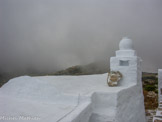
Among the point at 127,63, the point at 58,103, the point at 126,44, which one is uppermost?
the point at 126,44

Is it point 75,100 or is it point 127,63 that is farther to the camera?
point 127,63

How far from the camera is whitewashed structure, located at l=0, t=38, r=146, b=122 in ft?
9.92

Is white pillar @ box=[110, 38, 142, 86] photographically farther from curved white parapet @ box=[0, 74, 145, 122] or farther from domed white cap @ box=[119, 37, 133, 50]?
curved white parapet @ box=[0, 74, 145, 122]

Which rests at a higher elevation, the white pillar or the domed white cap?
the domed white cap

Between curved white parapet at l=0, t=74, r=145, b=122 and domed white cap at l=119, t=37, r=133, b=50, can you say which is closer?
curved white parapet at l=0, t=74, r=145, b=122

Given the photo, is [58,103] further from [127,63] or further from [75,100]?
[127,63]

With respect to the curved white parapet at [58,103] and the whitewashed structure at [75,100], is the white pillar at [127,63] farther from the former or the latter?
the curved white parapet at [58,103]

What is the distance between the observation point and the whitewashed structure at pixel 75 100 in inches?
119


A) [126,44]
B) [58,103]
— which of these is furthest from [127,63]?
[58,103]

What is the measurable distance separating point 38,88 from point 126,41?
173 inches

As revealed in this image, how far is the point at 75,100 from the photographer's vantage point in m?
3.85

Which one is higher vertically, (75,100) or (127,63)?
(127,63)

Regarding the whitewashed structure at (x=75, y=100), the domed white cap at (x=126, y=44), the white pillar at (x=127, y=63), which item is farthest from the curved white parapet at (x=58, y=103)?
the domed white cap at (x=126, y=44)

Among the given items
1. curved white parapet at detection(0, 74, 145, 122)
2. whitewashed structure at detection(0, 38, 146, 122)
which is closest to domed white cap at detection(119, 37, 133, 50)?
whitewashed structure at detection(0, 38, 146, 122)
